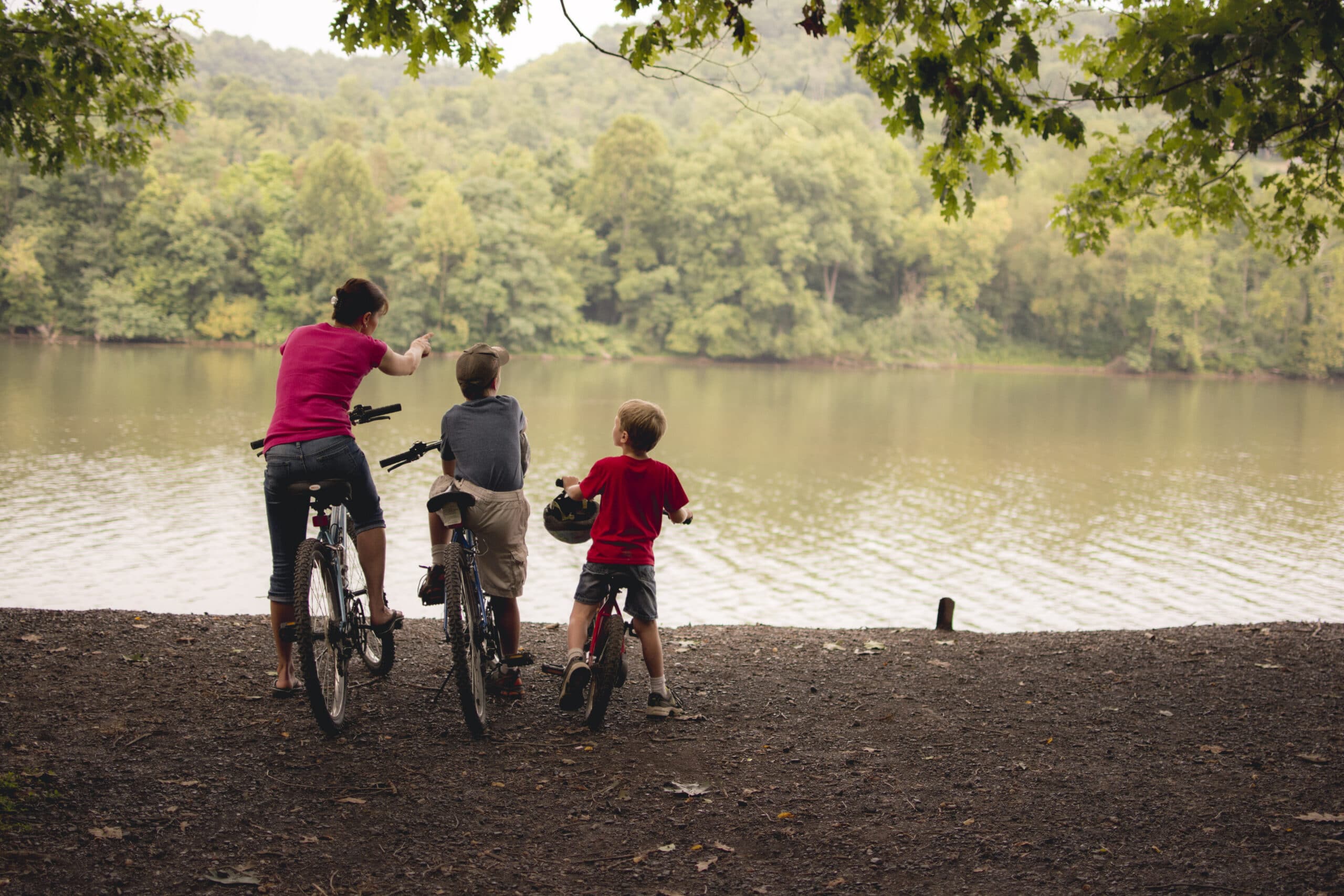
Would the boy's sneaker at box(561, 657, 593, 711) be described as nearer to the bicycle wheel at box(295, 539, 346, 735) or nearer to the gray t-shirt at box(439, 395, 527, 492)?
the gray t-shirt at box(439, 395, 527, 492)

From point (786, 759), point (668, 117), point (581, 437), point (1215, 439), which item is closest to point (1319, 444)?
point (1215, 439)

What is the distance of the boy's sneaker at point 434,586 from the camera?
4578mm

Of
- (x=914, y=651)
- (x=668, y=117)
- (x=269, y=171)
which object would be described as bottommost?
(x=914, y=651)

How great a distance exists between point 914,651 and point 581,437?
72.3 feet

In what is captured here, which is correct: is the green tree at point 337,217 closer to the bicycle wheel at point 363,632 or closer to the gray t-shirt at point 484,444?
the bicycle wheel at point 363,632

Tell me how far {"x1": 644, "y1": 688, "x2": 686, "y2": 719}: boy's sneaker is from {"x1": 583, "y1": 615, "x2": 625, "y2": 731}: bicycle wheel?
0.32 meters

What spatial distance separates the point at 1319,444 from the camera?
32906mm

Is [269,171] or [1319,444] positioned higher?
[269,171]

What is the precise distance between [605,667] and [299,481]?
4.90ft

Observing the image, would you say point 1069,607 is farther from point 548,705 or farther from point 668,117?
point 668,117

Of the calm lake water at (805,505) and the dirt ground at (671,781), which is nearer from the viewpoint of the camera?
the dirt ground at (671,781)

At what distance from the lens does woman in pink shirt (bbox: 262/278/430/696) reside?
169 inches

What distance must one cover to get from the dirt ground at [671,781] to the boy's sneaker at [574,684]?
17 cm

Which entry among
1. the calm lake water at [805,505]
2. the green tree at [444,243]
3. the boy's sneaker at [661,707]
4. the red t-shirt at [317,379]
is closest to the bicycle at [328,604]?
the red t-shirt at [317,379]
